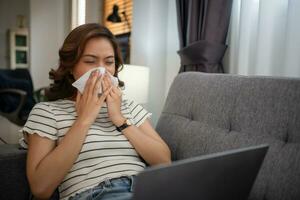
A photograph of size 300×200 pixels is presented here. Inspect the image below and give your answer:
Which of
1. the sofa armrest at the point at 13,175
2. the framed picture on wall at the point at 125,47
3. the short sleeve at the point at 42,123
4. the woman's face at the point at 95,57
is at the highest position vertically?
the framed picture on wall at the point at 125,47

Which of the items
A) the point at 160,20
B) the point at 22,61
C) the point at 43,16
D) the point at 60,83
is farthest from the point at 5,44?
the point at 60,83

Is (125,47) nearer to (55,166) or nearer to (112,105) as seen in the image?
(112,105)

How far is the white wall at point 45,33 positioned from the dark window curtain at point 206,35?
6.21 ft

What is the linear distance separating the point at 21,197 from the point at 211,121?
2.58 ft

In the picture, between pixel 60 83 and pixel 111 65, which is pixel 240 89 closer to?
pixel 111 65

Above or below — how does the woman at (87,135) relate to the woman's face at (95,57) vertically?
below

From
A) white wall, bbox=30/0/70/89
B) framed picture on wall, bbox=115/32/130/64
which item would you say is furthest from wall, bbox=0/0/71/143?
framed picture on wall, bbox=115/32/130/64

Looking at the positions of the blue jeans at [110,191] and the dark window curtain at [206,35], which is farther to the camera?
the dark window curtain at [206,35]

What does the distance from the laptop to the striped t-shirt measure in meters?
0.47

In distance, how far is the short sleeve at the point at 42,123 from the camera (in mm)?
962

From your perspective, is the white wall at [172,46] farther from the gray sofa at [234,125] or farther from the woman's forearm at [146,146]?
the woman's forearm at [146,146]

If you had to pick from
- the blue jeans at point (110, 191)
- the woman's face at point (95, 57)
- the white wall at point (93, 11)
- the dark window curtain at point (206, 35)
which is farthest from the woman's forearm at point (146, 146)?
the white wall at point (93, 11)

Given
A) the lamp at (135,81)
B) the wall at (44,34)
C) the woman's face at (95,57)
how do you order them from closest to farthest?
the woman's face at (95,57), the lamp at (135,81), the wall at (44,34)

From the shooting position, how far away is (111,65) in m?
1.12
